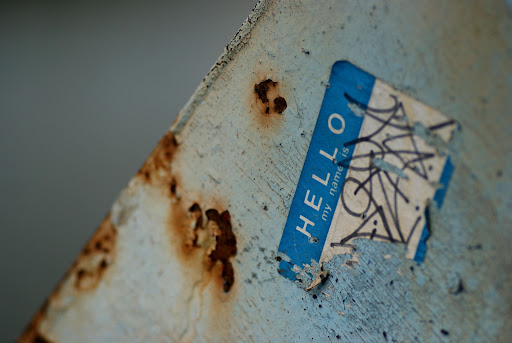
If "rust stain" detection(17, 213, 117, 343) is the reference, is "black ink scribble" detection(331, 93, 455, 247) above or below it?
above

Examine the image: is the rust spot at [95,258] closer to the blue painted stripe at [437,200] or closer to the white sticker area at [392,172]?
the white sticker area at [392,172]

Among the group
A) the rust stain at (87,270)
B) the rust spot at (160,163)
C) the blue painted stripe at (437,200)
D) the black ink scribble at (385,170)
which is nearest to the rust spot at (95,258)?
the rust stain at (87,270)

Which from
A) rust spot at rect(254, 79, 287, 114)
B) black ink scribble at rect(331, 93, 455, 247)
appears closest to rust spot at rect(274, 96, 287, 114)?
rust spot at rect(254, 79, 287, 114)

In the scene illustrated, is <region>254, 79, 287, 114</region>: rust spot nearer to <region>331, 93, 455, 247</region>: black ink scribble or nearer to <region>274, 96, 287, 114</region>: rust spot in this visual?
<region>274, 96, 287, 114</region>: rust spot

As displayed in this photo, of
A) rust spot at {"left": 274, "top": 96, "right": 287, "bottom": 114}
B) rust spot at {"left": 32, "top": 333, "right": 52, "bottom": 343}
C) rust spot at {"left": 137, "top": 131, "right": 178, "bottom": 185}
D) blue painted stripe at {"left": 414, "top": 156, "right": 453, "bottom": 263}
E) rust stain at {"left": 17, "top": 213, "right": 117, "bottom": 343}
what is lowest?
rust spot at {"left": 32, "top": 333, "right": 52, "bottom": 343}

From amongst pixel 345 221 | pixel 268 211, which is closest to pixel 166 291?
pixel 268 211

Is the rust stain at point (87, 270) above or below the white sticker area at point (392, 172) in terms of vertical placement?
below

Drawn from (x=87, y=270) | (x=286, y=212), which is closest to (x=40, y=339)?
(x=87, y=270)
